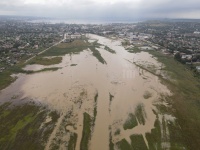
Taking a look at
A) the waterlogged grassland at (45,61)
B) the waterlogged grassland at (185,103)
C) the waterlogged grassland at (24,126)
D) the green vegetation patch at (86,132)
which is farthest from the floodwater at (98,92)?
the waterlogged grassland at (45,61)

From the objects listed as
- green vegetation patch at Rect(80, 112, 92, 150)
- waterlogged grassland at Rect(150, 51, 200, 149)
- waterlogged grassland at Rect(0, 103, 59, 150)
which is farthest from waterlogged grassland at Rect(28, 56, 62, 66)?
green vegetation patch at Rect(80, 112, 92, 150)

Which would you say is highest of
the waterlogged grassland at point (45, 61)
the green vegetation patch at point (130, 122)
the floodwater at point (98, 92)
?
the green vegetation patch at point (130, 122)

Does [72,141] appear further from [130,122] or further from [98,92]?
[98,92]

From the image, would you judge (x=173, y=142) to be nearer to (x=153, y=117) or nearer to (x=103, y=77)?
(x=153, y=117)

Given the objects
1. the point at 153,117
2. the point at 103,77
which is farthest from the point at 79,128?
the point at 103,77

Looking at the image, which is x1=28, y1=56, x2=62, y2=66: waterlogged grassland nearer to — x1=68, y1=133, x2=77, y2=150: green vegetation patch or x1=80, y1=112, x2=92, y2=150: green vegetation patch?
x1=80, y1=112, x2=92, y2=150: green vegetation patch

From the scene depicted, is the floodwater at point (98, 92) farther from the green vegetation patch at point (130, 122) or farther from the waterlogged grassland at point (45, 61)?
the waterlogged grassland at point (45, 61)
